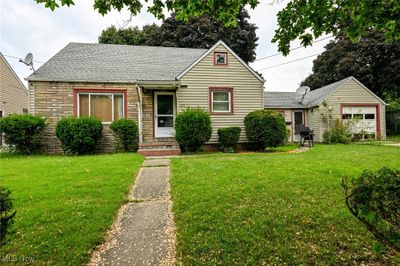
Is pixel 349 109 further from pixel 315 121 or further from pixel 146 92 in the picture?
pixel 146 92

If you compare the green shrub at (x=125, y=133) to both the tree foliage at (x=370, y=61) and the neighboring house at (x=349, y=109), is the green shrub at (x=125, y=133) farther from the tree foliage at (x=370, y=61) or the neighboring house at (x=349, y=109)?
the tree foliage at (x=370, y=61)

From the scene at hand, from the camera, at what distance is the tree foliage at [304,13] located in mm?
3629

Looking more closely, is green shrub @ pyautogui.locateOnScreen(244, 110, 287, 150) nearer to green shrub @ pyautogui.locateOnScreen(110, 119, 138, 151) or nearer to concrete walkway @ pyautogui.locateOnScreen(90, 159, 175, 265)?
green shrub @ pyautogui.locateOnScreen(110, 119, 138, 151)

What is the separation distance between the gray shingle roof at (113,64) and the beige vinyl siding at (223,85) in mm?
1381

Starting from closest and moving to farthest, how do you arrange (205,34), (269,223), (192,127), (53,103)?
(269,223)
(192,127)
(53,103)
(205,34)

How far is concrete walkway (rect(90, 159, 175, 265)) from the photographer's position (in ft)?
8.76

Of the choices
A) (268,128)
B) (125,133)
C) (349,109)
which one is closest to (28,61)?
(125,133)

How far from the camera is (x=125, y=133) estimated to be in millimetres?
10766

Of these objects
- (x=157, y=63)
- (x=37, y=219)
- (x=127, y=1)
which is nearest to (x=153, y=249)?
(x=37, y=219)

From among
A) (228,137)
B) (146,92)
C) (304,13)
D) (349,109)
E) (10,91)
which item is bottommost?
(228,137)

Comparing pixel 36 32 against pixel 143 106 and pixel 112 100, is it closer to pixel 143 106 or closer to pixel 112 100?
pixel 112 100

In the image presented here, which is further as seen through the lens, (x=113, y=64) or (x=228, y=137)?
(x=113, y=64)

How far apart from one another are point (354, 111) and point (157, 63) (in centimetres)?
1470

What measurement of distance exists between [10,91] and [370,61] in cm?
3289
